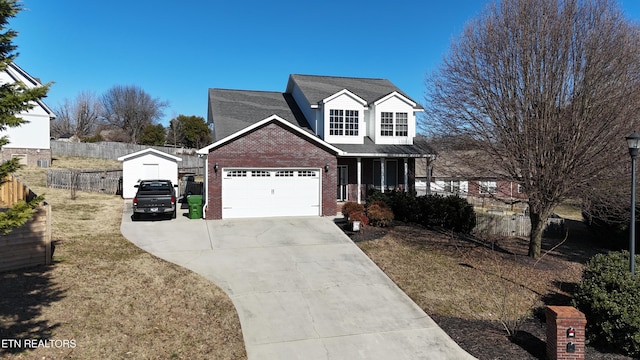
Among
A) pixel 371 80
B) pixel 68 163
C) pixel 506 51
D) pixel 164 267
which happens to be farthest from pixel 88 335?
pixel 68 163

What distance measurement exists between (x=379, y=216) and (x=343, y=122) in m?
7.06

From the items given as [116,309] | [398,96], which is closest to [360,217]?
[398,96]

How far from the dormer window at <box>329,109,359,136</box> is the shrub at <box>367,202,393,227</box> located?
20.1 feet

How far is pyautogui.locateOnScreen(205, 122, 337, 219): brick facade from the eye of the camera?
17.3 m

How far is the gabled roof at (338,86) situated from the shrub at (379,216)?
8.02m

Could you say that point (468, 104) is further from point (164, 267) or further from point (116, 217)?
point (116, 217)

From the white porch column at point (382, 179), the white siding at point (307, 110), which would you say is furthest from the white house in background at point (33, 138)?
the white porch column at point (382, 179)

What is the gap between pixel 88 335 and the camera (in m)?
7.13

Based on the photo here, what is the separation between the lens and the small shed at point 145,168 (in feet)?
74.0

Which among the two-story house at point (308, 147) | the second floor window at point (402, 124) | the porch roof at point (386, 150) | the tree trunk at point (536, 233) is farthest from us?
the second floor window at point (402, 124)

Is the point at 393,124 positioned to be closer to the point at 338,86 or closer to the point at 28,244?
the point at 338,86

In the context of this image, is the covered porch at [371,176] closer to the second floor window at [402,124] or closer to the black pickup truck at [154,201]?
the second floor window at [402,124]

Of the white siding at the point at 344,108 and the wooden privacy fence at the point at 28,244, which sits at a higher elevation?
the white siding at the point at 344,108

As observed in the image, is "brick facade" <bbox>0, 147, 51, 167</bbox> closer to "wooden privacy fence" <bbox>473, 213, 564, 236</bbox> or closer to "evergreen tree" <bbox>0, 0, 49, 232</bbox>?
"evergreen tree" <bbox>0, 0, 49, 232</bbox>
